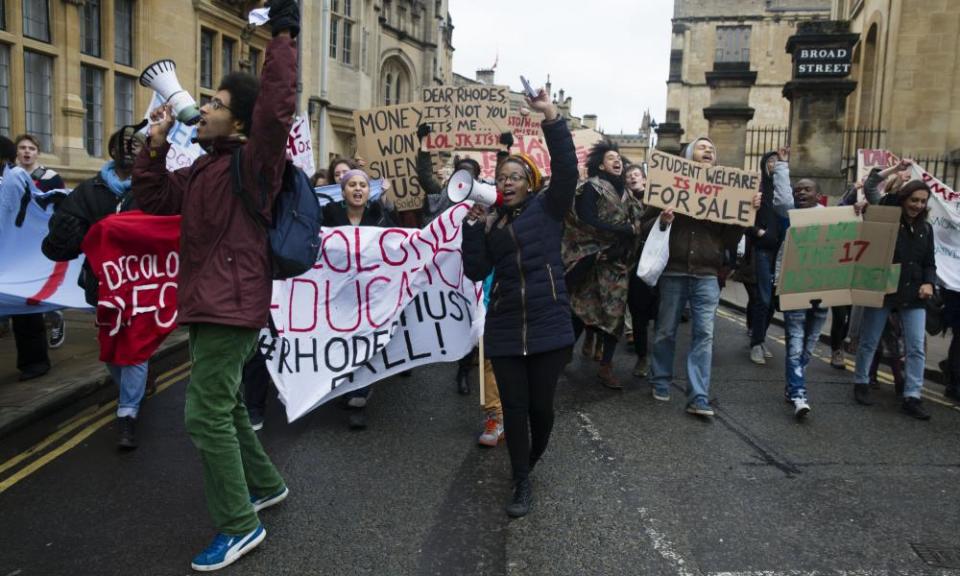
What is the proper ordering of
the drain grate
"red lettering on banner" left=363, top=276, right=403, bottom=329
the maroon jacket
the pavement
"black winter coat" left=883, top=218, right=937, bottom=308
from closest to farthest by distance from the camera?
1. the maroon jacket
2. the drain grate
3. the pavement
4. "red lettering on banner" left=363, top=276, right=403, bottom=329
5. "black winter coat" left=883, top=218, right=937, bottom=308

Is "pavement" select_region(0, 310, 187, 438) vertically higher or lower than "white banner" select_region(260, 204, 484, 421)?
lower

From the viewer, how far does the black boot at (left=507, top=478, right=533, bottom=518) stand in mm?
3943

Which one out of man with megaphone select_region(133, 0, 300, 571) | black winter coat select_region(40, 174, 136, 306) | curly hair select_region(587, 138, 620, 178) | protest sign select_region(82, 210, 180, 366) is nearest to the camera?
man with megaphone select_region(133, 0, 300, 571)

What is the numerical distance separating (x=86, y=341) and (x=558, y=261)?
591 centimetres

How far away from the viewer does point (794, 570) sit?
3.38 m

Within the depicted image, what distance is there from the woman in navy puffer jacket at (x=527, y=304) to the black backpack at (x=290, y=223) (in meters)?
1.06

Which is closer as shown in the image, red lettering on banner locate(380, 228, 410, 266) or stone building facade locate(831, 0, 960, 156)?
red lettering on banner locate(380, 228, 410, 266)

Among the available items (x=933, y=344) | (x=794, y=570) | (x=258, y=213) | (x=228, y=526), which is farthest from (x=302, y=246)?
(x=933, y=344)

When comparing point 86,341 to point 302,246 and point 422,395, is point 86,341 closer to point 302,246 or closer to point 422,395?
point 422,395

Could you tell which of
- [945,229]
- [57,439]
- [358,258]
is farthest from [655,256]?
[57,439]

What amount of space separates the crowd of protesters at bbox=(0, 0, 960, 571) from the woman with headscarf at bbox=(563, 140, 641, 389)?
0.02 m

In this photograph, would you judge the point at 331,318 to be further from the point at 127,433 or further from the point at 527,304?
the point at 527,304

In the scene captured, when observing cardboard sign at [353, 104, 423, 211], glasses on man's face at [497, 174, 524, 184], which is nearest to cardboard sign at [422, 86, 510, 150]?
cardboard sign at [353, 104, 423, 211]

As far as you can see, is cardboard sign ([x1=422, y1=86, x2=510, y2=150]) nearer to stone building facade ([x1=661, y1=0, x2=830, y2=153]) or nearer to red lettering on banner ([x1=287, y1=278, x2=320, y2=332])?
red lettering on banner ([x1=287, y1=278, x2=320, y2=332])
